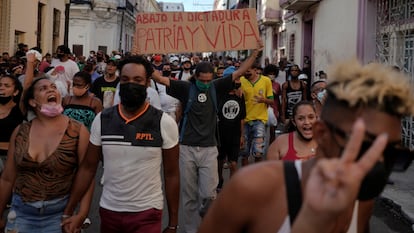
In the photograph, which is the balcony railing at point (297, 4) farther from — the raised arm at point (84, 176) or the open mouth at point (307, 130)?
the raised arm at point (84, 176)

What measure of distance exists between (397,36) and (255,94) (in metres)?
4.74

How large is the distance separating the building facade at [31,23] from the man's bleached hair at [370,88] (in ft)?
58.7

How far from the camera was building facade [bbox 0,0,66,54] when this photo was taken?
1819cm

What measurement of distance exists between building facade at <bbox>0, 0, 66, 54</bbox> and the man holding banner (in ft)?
46.1

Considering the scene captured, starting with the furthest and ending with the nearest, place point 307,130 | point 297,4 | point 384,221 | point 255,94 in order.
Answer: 1. point 297,4
2. point 255,94
3. point 384,221
4. point 307,130

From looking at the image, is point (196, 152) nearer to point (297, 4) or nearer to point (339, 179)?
point (339, 179)

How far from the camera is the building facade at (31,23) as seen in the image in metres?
18.2

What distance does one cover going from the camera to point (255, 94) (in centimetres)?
817

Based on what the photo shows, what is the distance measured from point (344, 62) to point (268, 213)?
1.74 ft

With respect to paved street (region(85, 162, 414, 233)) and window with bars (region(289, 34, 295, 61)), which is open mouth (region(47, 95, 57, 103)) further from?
window with bars (region(289, 34, 295, 61))

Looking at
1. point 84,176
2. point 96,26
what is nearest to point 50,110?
point 84,176

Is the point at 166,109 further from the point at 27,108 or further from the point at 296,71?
the point at 27,108

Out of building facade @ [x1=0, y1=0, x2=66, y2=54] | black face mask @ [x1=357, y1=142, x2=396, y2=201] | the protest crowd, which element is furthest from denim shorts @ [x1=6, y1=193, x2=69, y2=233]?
building facade @ [x1=0, y1=0, x2=66, y2=54]

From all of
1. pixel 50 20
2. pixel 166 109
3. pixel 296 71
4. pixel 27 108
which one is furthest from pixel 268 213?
pixel 50 20
